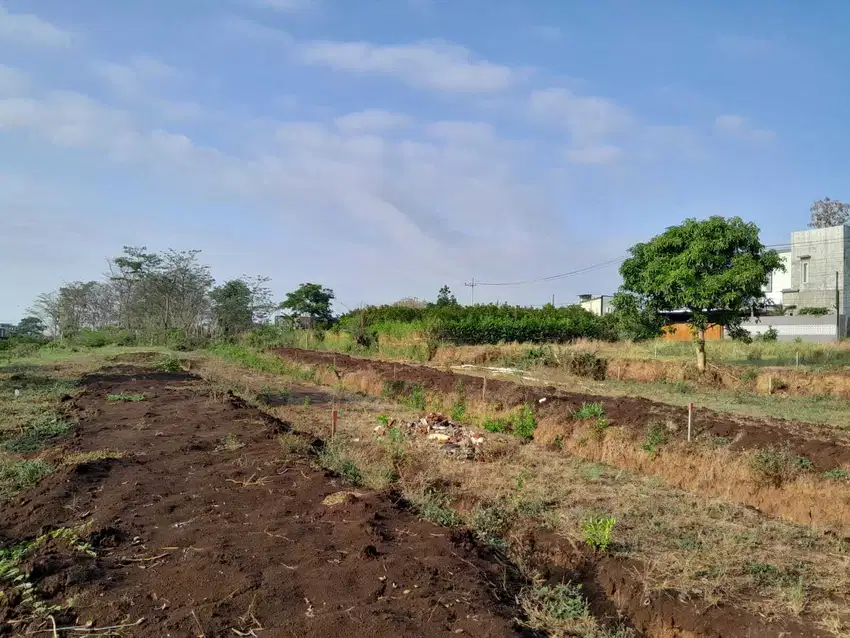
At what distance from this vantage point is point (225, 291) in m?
38.8

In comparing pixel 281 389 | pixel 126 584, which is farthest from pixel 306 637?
pixel 281 389

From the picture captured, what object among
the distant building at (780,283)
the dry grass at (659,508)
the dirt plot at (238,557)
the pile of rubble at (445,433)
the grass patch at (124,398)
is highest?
the distant building at (780,283)

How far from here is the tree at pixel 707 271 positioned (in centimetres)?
1784

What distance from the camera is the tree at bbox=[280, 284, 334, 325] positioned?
43.8 metres

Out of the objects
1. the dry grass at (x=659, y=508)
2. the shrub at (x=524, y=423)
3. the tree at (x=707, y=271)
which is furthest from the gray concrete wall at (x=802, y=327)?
the dry grass at (x=659, y=508)

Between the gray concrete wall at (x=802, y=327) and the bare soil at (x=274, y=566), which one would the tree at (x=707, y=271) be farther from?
Result: the gray concrete wall at (x=802, y=327)

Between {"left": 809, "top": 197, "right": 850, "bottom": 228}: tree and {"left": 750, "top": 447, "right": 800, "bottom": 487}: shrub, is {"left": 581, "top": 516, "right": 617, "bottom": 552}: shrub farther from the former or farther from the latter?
{"left": 809, "top": 197, "right": 850, "bottom": 228}: tree

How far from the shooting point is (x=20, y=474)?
6.64 m

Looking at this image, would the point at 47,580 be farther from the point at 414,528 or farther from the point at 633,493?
the point at 633,493

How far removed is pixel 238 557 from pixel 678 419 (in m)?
7.69

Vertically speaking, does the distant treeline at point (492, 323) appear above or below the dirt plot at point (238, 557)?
above

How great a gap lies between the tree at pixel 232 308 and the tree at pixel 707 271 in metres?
26.4

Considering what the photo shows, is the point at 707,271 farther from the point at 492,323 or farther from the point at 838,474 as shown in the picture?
the point at 492,323

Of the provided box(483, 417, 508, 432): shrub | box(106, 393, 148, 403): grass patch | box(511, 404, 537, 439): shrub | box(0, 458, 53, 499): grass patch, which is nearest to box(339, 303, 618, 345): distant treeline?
box(106, 393, 148, 403): grass patch
